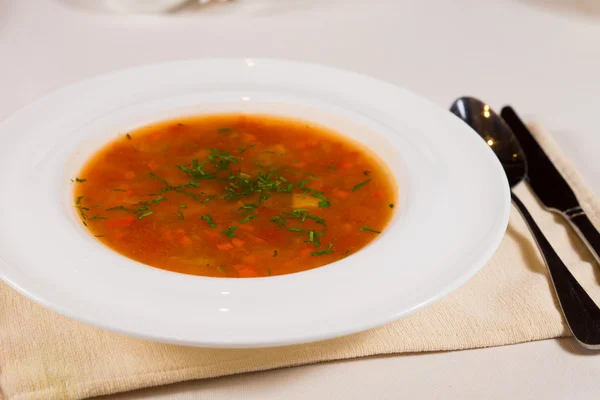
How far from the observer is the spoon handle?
2.38 metres

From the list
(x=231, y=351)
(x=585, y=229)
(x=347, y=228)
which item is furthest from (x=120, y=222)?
(x=585, y=229)

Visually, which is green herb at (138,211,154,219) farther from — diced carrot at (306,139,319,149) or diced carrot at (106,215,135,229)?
diced carrot at (306,139,319,149)

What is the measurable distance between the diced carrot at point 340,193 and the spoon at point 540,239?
77 centimetres

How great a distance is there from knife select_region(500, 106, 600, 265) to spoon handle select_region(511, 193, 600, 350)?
216 millimetres

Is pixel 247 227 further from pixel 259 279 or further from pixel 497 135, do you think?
pixel 497 135

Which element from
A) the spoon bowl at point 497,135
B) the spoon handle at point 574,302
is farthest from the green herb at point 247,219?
the spoon bowl at point 497,135

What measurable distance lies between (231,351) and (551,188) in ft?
5.80

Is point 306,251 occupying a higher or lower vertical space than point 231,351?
higher

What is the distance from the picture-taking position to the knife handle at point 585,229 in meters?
2.79

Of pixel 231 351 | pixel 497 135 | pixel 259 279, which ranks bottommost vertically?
pixel 231 351

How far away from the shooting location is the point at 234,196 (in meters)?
2.68

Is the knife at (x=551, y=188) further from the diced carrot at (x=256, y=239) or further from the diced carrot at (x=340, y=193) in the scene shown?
the diced carrot at (x=256, y=239)

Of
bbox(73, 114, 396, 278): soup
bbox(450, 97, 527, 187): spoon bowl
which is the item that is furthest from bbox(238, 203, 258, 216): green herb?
bbox(450, 97, 527, 187): spoon bowl

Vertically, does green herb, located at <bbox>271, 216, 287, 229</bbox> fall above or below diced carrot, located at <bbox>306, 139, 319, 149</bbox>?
below
